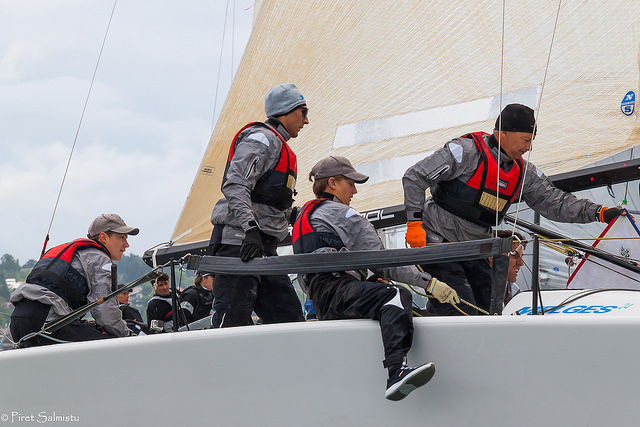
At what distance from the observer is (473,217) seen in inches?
115

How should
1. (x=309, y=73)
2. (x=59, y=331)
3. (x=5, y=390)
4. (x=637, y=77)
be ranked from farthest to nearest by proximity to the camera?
(x=309, y=73)
(x=637, y=77)
(x=59, y=331)
(x=5, y=390)

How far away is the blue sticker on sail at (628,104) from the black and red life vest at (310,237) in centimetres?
149

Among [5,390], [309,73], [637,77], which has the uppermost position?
[309,73]

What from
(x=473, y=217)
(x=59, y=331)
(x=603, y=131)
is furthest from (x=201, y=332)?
(x=603, y=131)

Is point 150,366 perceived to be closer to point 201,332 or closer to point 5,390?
point 201,332

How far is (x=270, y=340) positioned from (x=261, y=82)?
2300 mm

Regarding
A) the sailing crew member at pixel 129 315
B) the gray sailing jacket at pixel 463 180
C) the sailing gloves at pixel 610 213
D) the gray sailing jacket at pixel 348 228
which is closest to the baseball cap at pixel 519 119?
the gray sailing jacket at pixel 463 180

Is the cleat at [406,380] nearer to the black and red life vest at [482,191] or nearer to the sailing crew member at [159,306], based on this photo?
the black and red life vest at [482,191]

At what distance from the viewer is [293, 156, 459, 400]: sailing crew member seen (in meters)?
2.15

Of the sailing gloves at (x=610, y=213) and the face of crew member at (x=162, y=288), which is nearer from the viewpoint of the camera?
the sailing gloves at (x=610, y=213)

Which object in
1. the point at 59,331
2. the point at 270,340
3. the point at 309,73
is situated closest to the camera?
the point at 270,340

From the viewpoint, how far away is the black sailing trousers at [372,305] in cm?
216

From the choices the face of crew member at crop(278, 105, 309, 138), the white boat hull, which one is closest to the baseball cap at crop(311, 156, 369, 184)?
the face of crew member at crop(278, 105, 309, 138)

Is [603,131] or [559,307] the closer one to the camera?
[559,307]
